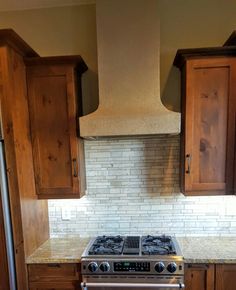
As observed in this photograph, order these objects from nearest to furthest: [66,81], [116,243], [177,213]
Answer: [66,81], [116,243], [177,213]

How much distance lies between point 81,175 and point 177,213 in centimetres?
99

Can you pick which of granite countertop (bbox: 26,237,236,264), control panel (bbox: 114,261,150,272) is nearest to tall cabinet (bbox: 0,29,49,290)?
granite countertop (bbox: 26,237,236,264)

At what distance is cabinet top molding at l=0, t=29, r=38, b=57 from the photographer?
1499 millimetres

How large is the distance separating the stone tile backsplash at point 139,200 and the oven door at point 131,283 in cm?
51

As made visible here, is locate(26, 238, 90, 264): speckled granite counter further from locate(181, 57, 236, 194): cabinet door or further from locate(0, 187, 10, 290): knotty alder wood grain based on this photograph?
locate(181, 57, 236, 194): cabinet door

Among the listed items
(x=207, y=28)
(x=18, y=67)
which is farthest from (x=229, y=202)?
(x=18, y=67)

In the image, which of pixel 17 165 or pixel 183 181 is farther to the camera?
pixel 183 181

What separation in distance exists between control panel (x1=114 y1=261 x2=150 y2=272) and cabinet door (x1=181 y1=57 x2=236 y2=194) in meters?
0.68

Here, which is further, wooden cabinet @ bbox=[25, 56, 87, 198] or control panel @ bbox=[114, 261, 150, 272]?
wooden cabinet @ bbox=[25, 56, 87, 198]

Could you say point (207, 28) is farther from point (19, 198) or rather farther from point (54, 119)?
point (19, 198)

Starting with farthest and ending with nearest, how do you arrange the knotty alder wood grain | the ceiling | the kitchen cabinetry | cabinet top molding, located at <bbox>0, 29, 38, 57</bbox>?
the ceiling
the kitchen cabinetry
the knotty alder wood grain
cabinet top molding, located at <bbox>0, 29, 38, 57</bbox>

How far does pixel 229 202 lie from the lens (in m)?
2.05

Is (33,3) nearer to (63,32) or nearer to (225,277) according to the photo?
(63,32)

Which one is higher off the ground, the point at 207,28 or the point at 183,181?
the point at 207,28
